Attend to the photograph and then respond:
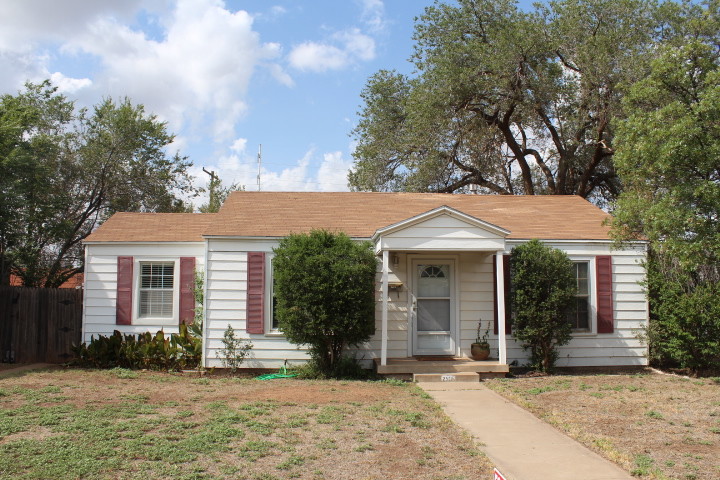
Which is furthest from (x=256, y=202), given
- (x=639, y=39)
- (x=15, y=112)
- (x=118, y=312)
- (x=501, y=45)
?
(x=639, y=39)

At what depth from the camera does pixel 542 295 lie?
39.7 feet

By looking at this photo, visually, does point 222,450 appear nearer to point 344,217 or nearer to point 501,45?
point 344,217

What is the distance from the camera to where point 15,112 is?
55.2 feet

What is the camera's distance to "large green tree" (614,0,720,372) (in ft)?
32.9

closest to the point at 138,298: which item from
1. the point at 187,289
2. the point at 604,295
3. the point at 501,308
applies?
the point at 187,289

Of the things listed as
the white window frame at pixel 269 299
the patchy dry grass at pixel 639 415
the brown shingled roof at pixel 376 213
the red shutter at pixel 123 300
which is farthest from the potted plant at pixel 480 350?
the red shutter at pixel 123 300

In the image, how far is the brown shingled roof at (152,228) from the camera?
13617 millimetres

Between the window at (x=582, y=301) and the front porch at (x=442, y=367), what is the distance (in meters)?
2.22

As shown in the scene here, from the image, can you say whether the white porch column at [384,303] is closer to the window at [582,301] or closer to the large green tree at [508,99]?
the window at [582,301]

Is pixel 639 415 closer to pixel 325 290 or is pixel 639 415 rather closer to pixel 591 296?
pixel 591 296

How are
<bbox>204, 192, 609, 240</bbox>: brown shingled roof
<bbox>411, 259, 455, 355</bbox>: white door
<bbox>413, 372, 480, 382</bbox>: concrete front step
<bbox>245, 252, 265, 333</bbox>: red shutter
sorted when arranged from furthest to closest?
<bbox>204, 192, 609, 240</bbox>: brown shingled roof
<bbox>411, 259, 455, 355</bbox>: white door
<bbox>245, 252, 265, 333</bbox>: red shutter
<bbox>413, 372, 480, 382</bbox>: concrete front step

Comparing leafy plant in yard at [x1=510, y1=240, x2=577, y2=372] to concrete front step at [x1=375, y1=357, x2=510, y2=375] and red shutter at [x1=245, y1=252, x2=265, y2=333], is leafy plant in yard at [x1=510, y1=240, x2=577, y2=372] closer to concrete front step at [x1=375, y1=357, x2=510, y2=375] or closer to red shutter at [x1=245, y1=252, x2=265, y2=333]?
concrete front step at [x1=375, y1=357, x2=510, y2=375]

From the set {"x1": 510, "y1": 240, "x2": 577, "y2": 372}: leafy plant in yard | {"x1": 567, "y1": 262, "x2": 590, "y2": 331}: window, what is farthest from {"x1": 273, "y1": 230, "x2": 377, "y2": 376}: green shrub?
{"x1": 567, "y1": 262, "x2": 590, "y2": 331}: window

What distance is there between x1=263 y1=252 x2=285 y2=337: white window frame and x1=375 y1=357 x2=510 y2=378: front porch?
2.29 m
